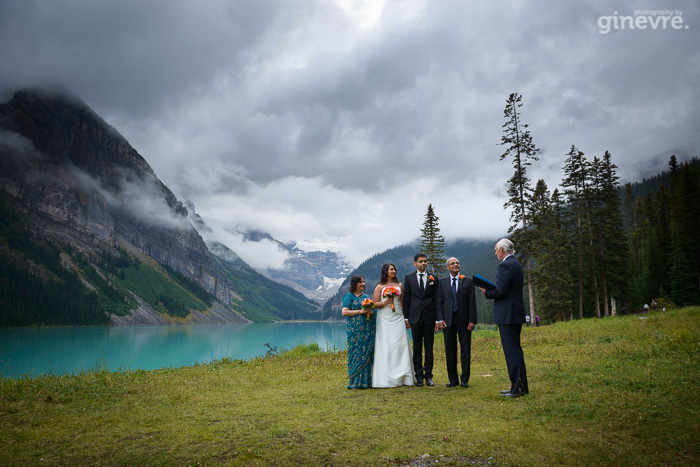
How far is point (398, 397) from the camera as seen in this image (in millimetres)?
7672

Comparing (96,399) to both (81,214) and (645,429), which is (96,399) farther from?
(81,214)

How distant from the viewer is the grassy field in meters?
4.38

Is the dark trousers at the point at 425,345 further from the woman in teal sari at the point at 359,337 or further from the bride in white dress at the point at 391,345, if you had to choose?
the woman in teal sari at the point at 359,337

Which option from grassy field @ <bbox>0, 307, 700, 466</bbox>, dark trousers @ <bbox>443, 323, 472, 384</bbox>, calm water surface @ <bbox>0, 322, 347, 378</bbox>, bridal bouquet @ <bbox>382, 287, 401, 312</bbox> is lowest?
calm water surface @ <bbox>0, 322, 347, 378</bbox>

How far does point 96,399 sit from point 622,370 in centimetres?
1156

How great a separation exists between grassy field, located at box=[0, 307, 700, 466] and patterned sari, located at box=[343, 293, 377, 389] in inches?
18.6

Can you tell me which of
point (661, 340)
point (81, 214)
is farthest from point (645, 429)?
point (81, 214)

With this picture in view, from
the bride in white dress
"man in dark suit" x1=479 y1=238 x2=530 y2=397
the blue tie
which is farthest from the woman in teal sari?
"man in dark suit" x1=479 y1=238 x2=530 y2=397

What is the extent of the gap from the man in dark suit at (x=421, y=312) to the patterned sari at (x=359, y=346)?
3.31 feet

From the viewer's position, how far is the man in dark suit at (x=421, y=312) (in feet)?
29.7

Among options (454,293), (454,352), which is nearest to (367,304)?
(454,293)

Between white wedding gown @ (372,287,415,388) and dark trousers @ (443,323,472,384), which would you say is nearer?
dark trousers @ (443,323,472,384)

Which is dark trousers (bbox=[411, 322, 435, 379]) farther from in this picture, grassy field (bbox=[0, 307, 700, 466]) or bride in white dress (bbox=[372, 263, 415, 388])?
grassy field (bbox=[0, 307, 700, 466])

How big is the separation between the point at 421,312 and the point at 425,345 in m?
0.76
